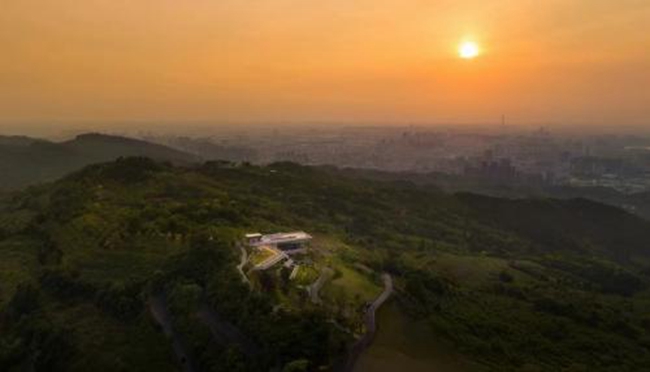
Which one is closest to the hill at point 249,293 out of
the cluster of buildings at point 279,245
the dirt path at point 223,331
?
the dirt path at point 223,331

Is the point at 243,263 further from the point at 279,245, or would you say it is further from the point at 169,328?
the point at 169,328

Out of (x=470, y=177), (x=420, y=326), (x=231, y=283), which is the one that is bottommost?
(x=470, y=177)

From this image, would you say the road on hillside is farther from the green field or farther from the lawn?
the lawn

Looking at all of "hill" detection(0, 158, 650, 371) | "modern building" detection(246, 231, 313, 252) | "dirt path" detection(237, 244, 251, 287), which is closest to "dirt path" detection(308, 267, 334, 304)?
"hill" detection(0, 158, 650, 371)

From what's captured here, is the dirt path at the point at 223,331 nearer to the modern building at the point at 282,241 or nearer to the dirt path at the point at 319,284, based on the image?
the dirt path at the point at 319,284

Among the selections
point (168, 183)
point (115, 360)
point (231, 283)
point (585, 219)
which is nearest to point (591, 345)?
point (231, 283)

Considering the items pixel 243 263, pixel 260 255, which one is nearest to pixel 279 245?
pixel 260 255

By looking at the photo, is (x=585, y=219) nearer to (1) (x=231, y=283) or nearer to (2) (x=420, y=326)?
(2) (x=420, y=326)
